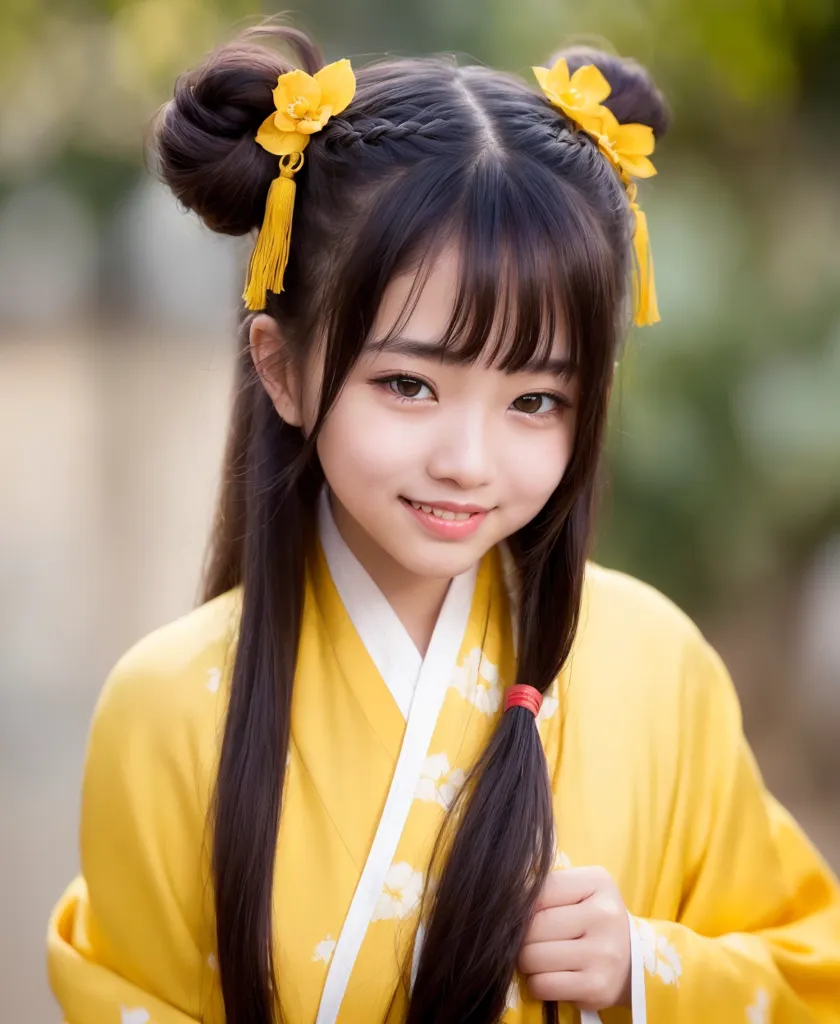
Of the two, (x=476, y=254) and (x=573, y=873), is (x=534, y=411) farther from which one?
(x=573, y=873)

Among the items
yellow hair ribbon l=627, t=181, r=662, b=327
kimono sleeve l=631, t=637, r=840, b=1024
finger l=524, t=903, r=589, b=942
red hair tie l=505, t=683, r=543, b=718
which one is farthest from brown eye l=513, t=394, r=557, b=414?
finger l=524, t=903, r=589, b=942

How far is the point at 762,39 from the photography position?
3.21 meters

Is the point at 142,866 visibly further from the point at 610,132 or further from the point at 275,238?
the point at 610,132

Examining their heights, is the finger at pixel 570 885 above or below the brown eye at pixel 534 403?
below

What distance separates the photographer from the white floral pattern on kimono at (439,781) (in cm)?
142

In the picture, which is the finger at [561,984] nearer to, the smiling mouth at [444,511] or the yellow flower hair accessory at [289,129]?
the smiling mouth at [444,511]

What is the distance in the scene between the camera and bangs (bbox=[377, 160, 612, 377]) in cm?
122

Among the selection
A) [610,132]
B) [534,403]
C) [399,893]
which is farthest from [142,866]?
[610,132]

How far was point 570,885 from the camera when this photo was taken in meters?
1.37

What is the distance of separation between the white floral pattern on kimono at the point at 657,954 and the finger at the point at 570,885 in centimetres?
7

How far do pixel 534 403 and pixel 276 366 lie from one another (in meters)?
0.33

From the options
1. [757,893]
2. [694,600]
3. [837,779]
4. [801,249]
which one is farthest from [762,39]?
[757,893]

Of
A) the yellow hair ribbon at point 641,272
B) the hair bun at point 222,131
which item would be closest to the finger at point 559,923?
the yellow hair ribbon at point 641,272

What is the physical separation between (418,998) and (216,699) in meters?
0.44
